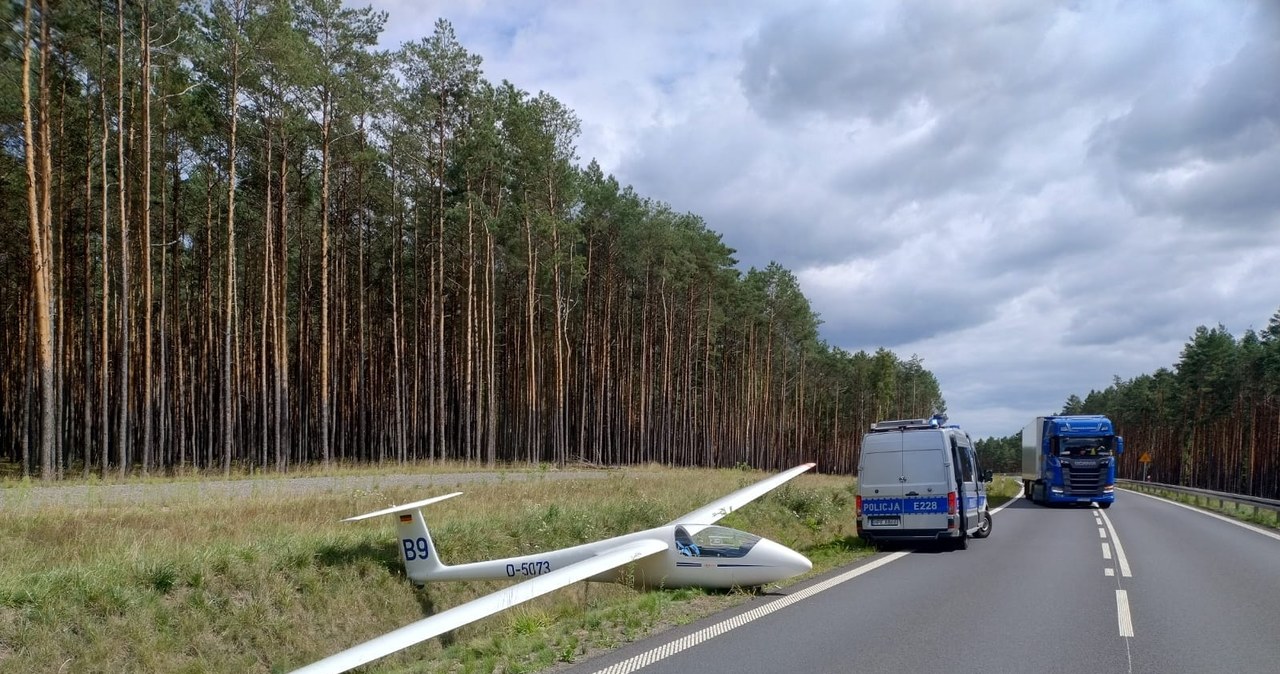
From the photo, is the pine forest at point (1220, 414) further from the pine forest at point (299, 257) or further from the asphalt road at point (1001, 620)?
the asphalt road at point (1001, 620)

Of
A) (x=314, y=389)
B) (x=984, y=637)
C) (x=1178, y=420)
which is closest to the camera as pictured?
(x=984, y=637)

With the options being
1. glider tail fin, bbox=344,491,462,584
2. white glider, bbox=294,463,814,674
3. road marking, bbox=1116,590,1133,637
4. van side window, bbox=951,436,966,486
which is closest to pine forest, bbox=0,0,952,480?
glider tail fin, bbox=344,491,462,584

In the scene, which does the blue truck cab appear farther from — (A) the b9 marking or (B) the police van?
(A) the b9 marking

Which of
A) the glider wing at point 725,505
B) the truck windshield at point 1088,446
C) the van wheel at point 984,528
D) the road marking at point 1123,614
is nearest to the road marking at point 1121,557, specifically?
the road marking at point 1123,614

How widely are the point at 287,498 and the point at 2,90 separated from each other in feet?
43.5

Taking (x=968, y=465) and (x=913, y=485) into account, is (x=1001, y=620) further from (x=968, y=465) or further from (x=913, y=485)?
(x=968, y=465)

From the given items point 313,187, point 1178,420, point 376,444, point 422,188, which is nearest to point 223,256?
point 313,187

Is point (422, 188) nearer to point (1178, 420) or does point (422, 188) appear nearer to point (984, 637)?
point (984, 637)

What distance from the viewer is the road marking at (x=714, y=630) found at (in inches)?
275

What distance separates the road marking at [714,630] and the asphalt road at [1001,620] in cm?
2

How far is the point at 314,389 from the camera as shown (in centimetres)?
4506

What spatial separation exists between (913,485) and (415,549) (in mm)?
9010

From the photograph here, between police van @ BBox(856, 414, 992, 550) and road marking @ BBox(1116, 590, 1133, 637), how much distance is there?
4529mm

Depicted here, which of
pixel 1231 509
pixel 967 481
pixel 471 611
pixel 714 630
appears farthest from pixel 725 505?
pixel 1231 509
